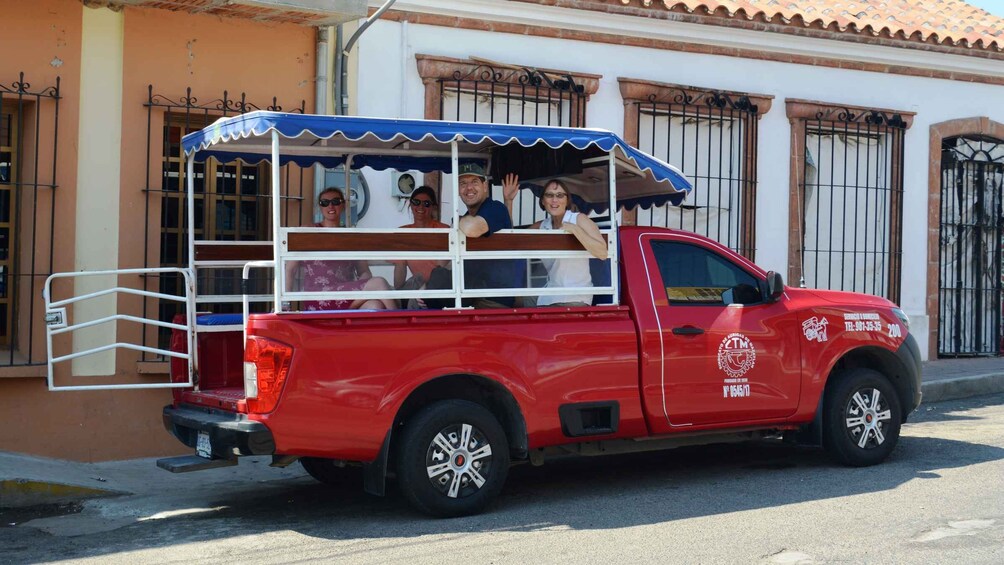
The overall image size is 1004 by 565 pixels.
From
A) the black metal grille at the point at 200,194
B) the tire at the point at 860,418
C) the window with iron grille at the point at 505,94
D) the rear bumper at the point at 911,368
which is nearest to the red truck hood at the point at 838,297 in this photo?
the rear bumper at the point at 911,368

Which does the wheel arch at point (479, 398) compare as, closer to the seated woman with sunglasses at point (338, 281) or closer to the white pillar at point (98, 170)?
the seated woman with sunglasses at point (338, 281)

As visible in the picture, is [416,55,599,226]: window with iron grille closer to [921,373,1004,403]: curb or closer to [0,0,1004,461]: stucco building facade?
[0,0,1004,461]: stucco building facade

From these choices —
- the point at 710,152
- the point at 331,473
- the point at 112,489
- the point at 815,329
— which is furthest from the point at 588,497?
the point at 710,152

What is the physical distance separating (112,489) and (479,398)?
2.78 metres

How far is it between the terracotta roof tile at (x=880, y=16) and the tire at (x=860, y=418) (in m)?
4.88

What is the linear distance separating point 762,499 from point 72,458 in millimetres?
5184

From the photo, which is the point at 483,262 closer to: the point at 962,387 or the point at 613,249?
the point at 613,249

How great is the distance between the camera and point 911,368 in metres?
8.18

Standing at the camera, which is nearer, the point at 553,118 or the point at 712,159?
the point at 553,118

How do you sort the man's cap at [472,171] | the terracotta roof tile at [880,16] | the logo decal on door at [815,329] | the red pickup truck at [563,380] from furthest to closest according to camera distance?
1. the terracotta roof tile at [880,16]
2. the logo decal on door at [815,329]
3. the man's cap at [472,171]
4. the red pickup truck at [563,380]

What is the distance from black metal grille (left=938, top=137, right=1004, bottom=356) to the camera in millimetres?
13664

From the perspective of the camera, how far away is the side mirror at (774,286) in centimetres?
757

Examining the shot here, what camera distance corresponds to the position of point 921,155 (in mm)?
13164

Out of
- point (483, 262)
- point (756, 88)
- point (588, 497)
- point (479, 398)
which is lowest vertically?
point (588, 497)
